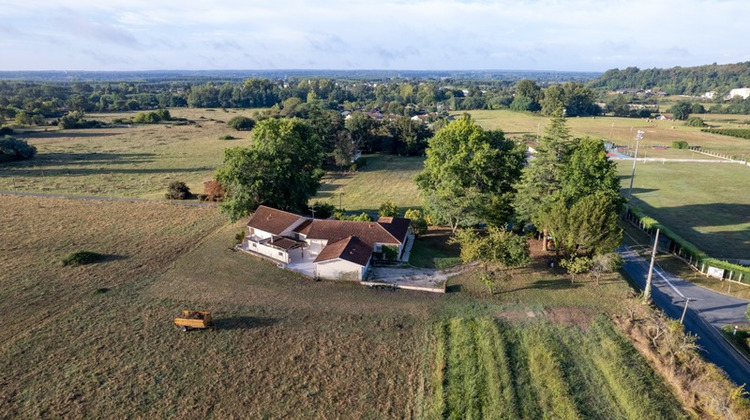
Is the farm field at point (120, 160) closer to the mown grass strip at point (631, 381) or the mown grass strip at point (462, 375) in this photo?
the mown grass strip at point (462, 375)

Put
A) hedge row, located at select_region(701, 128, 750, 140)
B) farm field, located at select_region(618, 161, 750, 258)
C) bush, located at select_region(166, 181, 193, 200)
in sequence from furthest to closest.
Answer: hedge row, located at select_region(701, 128, 750, 140) < bush, located at select_region(166, 181, 193, 200) < farm field, located at select_region(618, 161, 750, 258)

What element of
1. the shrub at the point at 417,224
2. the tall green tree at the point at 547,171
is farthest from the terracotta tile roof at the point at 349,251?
the tall green tree at the point at 547,171

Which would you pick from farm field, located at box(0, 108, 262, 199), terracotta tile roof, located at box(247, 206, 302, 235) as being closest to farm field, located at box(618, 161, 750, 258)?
terracotta tile roof, located at box(247, 206, 302, 235)

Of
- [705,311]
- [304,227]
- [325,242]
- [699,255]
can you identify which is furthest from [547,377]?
[304,227]

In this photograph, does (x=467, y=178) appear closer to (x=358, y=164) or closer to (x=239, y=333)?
(x=239, y=333)

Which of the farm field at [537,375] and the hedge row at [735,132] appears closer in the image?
the farm field at [537,375]

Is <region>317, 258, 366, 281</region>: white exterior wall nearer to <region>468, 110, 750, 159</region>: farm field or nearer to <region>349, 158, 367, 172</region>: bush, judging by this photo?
<region>349, 158, 367, 172</region>: bush

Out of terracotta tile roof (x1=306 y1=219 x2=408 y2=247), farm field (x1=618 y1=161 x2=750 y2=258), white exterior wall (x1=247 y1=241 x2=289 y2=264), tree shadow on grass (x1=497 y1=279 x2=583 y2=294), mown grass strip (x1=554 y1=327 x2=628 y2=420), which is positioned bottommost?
mown grass strip (x1=554 y1=327 x2=628 y2=420)
